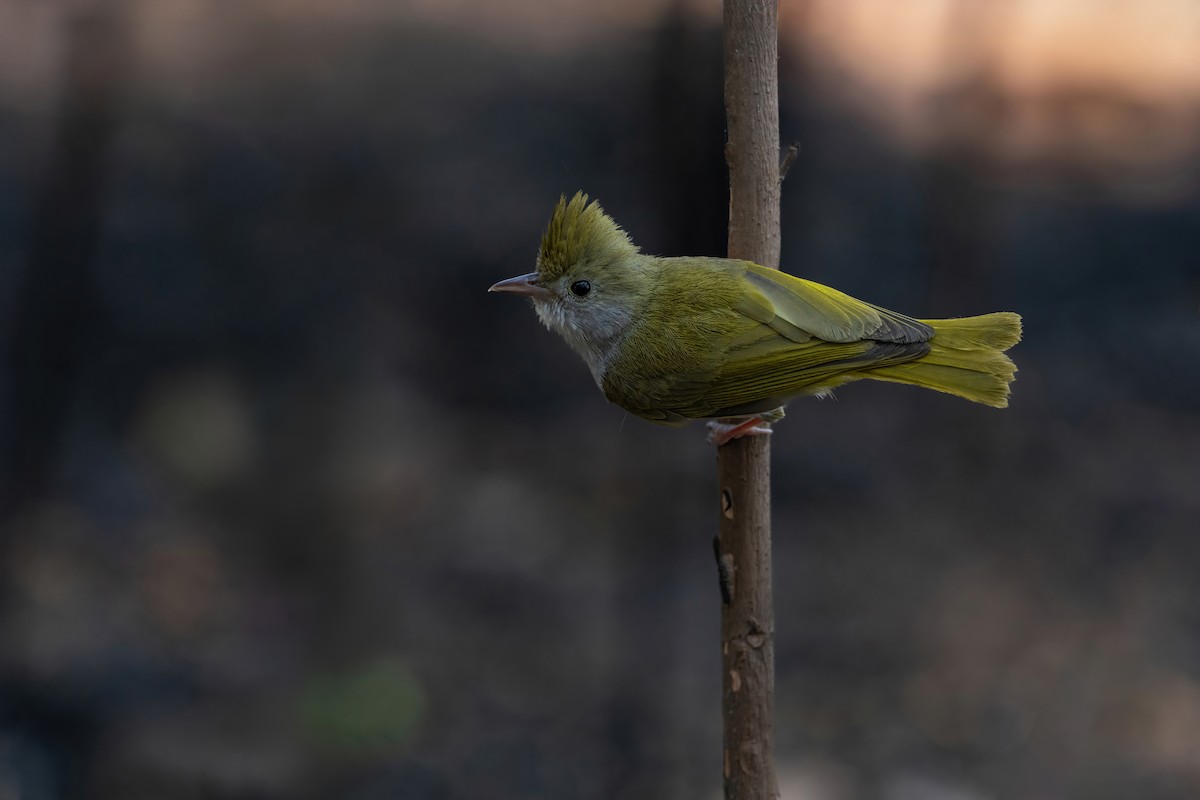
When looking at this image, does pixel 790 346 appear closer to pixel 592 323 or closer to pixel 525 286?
pixel 592 323

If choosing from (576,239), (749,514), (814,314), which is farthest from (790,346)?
(576,239)

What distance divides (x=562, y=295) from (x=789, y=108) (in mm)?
941

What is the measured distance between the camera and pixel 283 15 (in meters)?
2.17

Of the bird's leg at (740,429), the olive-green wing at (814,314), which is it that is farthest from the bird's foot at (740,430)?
the olive-green wing at (814,314)

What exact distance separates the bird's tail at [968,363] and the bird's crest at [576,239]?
47 cm

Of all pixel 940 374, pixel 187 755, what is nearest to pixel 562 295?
pixel 940 374

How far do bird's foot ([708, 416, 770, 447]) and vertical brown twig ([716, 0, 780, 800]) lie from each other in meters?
0.01

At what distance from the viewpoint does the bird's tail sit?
1.52 metres

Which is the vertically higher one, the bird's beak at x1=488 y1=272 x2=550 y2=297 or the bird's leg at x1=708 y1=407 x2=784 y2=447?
the bird's beak at x1=488 y1=272 x2=550 y2=297

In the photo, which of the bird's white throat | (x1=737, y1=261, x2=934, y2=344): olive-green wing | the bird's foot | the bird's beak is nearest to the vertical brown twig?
the bird's foot

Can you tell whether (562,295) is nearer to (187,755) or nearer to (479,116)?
(479,116)

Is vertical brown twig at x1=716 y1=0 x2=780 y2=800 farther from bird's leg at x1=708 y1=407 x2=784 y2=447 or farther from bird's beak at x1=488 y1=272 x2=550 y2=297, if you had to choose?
bird's beak at x1=488 y1=272 x2=550 y2=297

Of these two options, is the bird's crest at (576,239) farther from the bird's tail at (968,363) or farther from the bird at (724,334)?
the bird's tail at (968,363)

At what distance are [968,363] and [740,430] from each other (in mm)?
363
